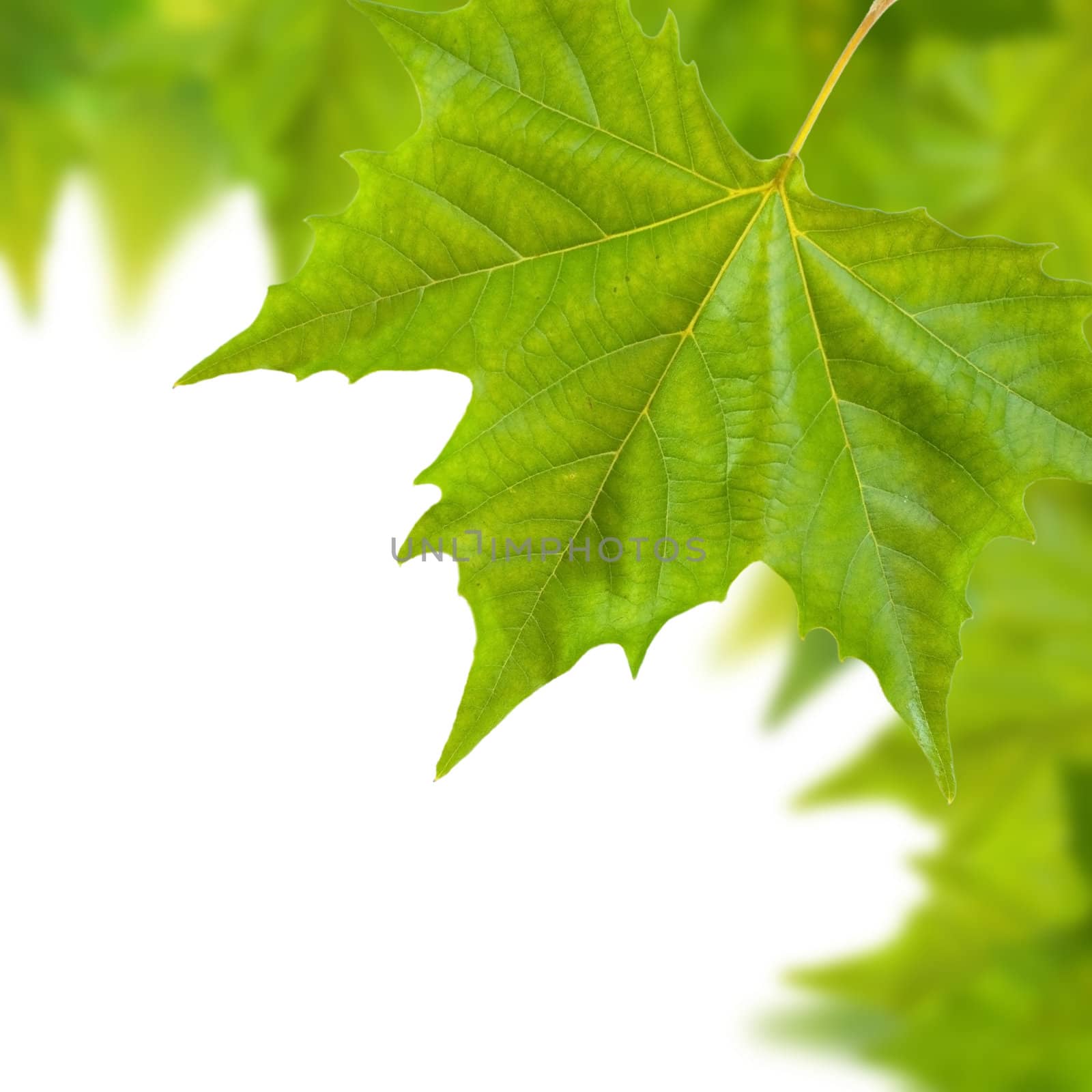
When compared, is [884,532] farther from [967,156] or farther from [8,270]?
[8,270]

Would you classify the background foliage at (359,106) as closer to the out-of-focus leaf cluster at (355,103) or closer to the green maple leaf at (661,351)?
the out-of-focus leaf cluster at (355,103)

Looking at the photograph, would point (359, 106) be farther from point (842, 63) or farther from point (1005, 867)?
point (1005, 867)

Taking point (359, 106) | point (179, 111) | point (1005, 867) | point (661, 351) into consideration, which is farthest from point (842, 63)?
point (1005, 867)

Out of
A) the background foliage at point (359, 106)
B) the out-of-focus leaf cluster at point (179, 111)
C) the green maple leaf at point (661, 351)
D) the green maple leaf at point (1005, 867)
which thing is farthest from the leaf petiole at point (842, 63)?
the green maple leaf at point (1005, 867)

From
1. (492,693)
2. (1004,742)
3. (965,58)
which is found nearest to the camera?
(492,693)

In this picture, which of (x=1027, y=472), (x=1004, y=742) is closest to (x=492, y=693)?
(x=1027, y=472)

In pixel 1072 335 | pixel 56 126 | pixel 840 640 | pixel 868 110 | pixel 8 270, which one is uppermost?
pixel 868 110

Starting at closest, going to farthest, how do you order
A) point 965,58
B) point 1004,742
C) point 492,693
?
point 492,693
point 965,58
point 1004,742
